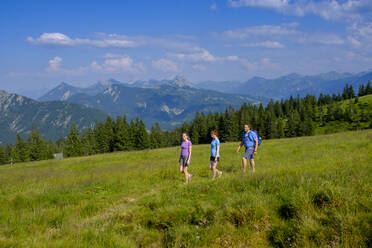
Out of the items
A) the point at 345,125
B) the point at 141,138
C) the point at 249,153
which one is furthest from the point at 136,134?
the point at 345,125

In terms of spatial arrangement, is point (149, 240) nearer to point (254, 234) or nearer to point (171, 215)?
point (171, 215)

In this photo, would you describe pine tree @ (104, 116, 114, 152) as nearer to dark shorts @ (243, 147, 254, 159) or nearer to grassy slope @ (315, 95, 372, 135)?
dark shorts @ (243, 147, 254, 159)

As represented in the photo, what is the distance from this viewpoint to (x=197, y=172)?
14.5 m

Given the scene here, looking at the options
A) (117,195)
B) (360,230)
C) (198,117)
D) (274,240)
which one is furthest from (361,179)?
(198,117)

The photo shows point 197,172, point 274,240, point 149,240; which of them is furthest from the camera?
point 197,172

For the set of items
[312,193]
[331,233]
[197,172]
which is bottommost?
[197,172]

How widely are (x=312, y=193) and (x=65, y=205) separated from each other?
792 centimetres

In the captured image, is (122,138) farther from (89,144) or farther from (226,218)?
(226,218)

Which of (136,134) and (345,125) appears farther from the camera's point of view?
(345,125)

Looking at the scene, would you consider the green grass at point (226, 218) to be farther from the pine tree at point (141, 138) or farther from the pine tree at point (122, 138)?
the pine tree at point (141, 138)

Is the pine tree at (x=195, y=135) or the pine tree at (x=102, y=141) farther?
the pine tree at (x=195, y=135)

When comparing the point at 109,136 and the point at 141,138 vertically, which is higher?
the point at 109,136

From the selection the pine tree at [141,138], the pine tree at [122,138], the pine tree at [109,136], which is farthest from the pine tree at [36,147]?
the pine tree at [141,138]

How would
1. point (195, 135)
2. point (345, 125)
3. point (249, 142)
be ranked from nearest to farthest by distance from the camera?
point (249, 142) → point (195, 135) → point (345, 125)
